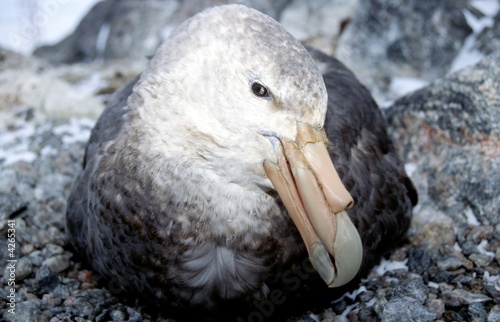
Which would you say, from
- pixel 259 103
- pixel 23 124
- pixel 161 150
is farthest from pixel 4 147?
pixel 259 103

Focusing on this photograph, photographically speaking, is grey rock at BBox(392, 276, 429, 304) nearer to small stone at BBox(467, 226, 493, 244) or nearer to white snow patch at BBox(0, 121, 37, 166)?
small stone at BBox(467, 226, 493, 244)

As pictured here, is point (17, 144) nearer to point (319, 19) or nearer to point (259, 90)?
point (259, 90)

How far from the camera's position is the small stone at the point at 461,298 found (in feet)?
7.42

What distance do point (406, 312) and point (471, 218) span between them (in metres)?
0.80

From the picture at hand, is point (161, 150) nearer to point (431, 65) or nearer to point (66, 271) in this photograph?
point (66, 271)

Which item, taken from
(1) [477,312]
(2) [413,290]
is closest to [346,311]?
(2) [413,290]

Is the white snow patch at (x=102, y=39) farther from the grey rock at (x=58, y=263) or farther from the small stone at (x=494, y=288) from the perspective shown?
the small stone at (x=494, y=288)

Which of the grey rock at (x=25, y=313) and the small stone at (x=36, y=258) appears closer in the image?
the grey rock at (x=25, y=313)

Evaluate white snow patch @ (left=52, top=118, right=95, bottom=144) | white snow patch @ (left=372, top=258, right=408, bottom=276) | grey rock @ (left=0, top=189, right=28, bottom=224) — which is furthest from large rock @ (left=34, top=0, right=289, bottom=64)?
white snow patch @ (left=372, top=258, right=408, bottom=276)

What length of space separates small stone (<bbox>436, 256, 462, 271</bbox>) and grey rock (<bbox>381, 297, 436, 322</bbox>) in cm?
36

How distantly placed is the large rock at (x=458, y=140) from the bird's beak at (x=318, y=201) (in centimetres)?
108

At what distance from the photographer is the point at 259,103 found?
6.40ft

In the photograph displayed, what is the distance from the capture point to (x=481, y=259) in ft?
8.39

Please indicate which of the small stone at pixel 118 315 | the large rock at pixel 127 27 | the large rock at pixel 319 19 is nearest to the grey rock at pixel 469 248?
the small stone at pixel 118 315
